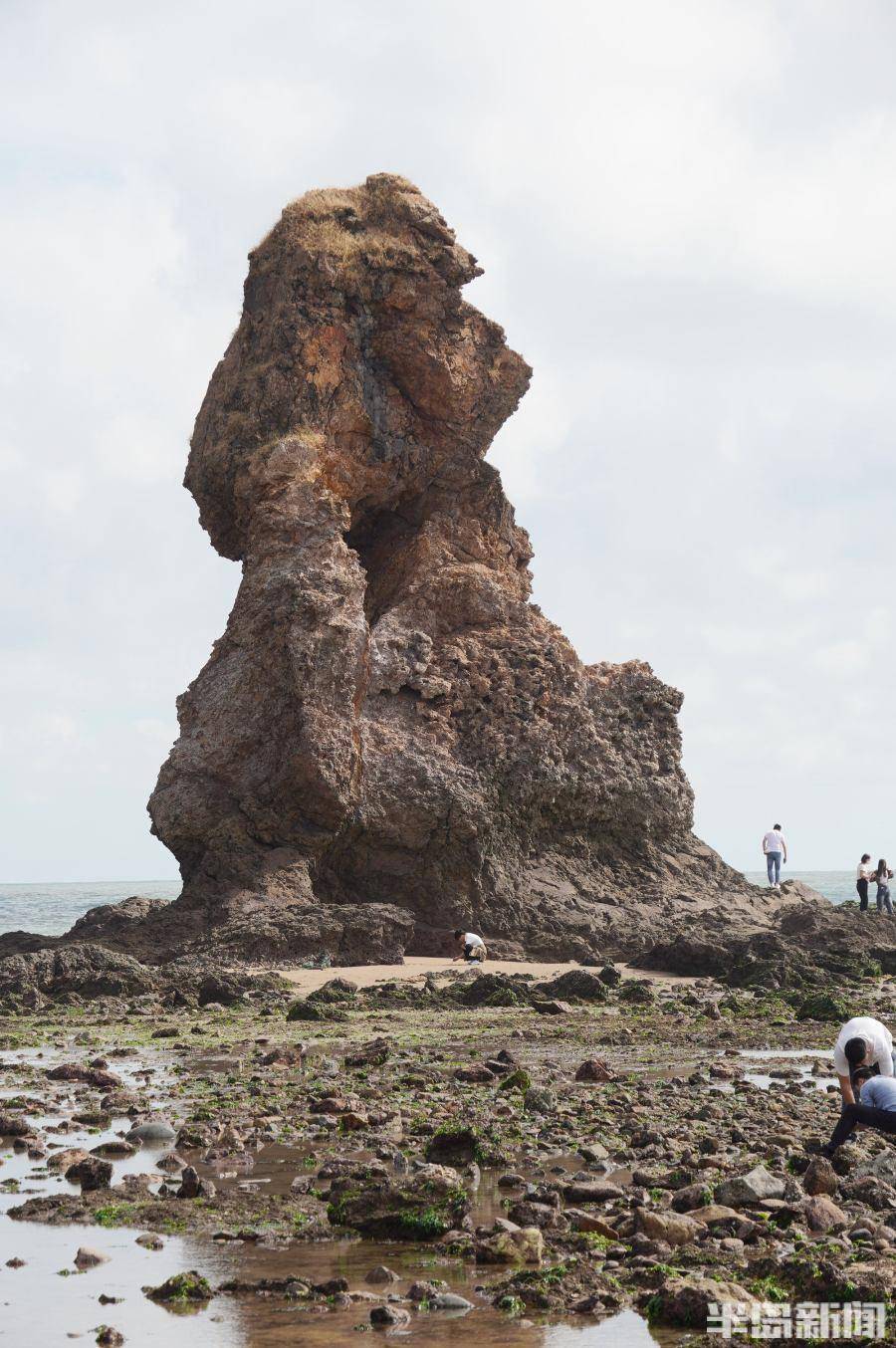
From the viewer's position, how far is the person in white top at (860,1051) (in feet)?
28.3

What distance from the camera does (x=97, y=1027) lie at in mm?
15609

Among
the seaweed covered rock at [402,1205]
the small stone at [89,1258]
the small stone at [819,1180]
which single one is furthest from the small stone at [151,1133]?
the small stone at [819,1180]

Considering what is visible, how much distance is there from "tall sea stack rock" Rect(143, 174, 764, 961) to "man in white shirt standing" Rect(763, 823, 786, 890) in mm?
5693

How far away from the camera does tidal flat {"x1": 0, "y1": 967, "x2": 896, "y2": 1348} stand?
5.89 m

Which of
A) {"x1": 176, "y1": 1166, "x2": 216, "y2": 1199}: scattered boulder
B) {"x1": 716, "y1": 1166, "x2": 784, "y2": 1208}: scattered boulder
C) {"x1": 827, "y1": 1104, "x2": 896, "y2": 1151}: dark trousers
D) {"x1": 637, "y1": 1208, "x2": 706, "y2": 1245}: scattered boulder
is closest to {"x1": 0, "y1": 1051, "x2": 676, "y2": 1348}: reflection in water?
{"x1": 176, "y1": 1166, "x2": 216, "y2": 1199}: scattered boulder

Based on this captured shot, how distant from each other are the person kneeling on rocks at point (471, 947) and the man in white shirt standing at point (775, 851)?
13.1 meters

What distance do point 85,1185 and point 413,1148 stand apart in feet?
6.66

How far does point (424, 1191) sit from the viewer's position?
7387 mm

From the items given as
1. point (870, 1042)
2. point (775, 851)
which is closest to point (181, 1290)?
point (870, 1042)

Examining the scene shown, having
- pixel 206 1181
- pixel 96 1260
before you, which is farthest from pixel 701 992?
pixel 96 1260

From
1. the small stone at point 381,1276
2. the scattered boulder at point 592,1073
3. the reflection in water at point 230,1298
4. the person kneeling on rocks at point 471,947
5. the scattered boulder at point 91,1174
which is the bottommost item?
the reflection in water at point 230,1298

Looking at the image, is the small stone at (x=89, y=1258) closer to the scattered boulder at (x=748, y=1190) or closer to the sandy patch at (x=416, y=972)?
the scattered boulder at (x=748, y=1190)

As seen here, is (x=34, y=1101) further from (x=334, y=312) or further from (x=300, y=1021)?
(x=334, y=312)

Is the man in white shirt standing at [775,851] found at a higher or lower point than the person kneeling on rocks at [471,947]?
higher
